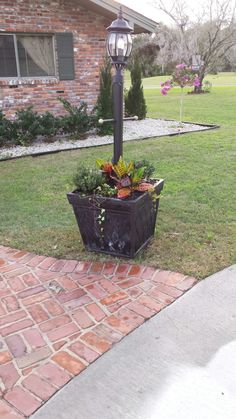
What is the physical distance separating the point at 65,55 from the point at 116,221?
18.3 feet

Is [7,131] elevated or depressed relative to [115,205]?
depressed

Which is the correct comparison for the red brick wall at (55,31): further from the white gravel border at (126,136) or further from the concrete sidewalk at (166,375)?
the concrete sidewalk at (166,375)

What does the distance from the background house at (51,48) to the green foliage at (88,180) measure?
15.7 ft

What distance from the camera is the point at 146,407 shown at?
158 centimetres

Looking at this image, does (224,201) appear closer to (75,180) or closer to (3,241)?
(75,180)

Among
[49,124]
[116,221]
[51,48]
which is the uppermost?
[51,48]

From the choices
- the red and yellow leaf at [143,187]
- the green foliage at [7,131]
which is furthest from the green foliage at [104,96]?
the red and yellow leaf at [143,187]

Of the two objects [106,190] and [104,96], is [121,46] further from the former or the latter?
[104,96]

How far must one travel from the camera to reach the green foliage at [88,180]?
270 cm

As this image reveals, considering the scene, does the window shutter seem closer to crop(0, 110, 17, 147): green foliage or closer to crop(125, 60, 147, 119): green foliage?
crop(0, 110, 17, 147): green foliage

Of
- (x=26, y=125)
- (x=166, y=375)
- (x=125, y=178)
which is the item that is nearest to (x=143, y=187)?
(x=125, y=178)

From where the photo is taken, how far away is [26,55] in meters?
6.90

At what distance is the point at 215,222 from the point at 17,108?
16.6 ft

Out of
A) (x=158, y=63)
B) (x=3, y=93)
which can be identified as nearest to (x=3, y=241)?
(x=3, y=93)
